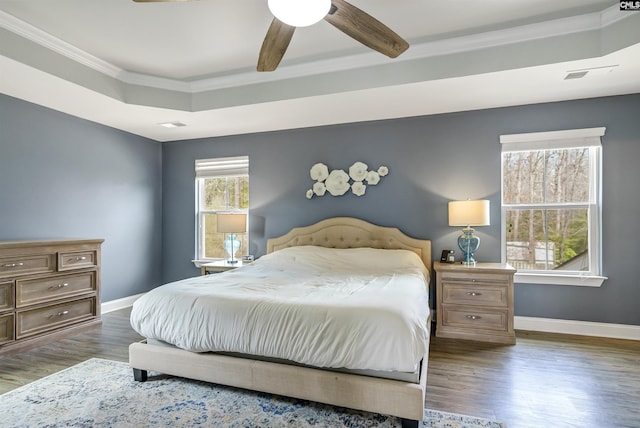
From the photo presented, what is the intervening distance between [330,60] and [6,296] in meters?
3.60

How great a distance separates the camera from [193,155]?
523cm

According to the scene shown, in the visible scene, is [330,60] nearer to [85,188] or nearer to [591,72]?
[591,72]

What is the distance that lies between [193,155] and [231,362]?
3.81 metres

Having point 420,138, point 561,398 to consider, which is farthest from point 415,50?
point 561,398

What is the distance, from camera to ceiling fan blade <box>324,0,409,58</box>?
1.92 metres

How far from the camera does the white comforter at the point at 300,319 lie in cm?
187

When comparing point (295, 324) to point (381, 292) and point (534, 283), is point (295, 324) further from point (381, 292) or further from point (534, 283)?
point (534, 283)

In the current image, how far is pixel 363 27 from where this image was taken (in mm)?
2045

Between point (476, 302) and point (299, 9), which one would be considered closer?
point (299, 9)

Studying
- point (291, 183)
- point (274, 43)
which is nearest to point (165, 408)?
point (274, 43)

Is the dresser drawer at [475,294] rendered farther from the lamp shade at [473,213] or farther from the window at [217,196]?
the window at [217,196]

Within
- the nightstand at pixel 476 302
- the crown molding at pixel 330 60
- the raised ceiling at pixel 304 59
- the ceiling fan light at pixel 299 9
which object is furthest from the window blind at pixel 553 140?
the ceiling fan light at pixel 299 9

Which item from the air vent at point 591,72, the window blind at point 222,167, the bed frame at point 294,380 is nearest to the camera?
the bed frame at point 294,380

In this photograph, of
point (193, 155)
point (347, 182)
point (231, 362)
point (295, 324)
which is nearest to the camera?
point (295, 324)
